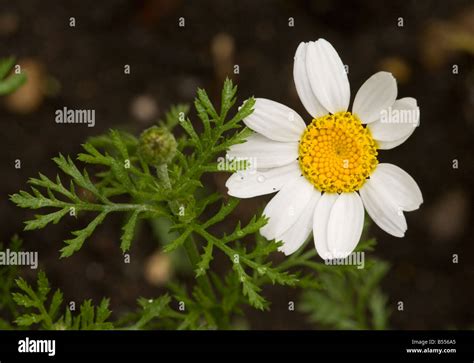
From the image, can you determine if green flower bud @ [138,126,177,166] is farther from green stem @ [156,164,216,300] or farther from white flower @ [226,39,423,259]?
white flower @ [226,39,423,259]

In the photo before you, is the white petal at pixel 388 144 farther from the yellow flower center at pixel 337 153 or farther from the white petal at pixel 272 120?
the white petal at pixel 272 120

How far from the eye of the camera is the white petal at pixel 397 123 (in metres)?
2.10

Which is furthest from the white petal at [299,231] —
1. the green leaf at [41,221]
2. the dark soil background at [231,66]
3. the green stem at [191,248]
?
the dark soil background at [231,66]

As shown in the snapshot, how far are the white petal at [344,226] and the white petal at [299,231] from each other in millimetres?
67

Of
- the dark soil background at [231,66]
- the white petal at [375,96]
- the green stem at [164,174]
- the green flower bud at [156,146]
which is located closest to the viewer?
the green flower bud at [156,146]

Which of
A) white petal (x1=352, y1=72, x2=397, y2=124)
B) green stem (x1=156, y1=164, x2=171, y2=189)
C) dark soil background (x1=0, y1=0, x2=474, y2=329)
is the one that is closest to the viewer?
green stem (x1=156, y1=164, x2=171, y2=189)

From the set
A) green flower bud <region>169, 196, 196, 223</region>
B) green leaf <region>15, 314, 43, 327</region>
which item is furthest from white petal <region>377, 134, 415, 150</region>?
green leaf <region>15, 314, 43, 327</region>

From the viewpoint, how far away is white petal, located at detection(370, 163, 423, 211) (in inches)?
85.4

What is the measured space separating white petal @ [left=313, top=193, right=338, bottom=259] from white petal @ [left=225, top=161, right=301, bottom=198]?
12cm

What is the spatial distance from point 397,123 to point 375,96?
0.10 meters

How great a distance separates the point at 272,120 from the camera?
2.21 metres

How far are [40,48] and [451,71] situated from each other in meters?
1.98

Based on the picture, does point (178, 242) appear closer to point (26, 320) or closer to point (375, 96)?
point (26, 320)

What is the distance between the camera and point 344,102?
2229 millimetres
